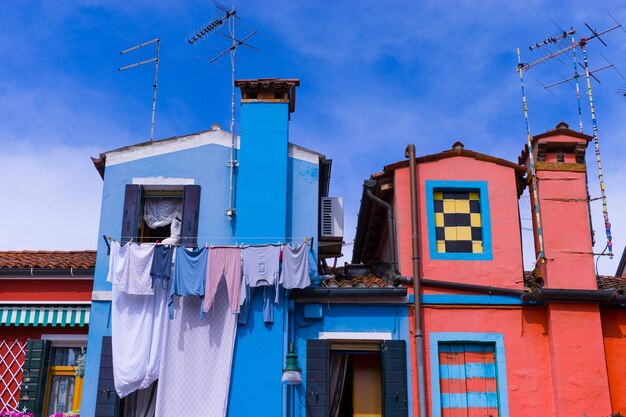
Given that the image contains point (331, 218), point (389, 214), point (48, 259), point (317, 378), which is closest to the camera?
point (317, 378)

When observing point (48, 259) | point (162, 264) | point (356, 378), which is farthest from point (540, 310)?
point (48, 259)

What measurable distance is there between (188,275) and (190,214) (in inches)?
59.6

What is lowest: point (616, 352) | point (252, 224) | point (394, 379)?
point (394, 379)

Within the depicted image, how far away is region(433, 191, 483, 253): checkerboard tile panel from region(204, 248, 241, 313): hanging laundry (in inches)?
160

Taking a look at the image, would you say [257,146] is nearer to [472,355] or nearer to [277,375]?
[277,375]

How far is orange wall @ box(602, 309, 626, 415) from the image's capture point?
13.7 m

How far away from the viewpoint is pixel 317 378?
13656mm

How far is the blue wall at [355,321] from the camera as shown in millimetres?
14062

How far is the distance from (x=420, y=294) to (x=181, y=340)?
15.2 ft

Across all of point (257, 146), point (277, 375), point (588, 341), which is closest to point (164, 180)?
A: point (257, 146)

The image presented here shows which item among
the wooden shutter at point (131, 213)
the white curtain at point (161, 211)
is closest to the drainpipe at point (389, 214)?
the white curtain at point (161, 211)

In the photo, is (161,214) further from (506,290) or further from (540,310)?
(540,310)

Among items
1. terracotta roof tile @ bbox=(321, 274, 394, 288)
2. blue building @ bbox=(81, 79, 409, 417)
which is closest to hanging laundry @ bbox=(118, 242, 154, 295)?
blue building @ bbox=(81, 79, 409, 417)

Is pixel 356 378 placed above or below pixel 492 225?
below
